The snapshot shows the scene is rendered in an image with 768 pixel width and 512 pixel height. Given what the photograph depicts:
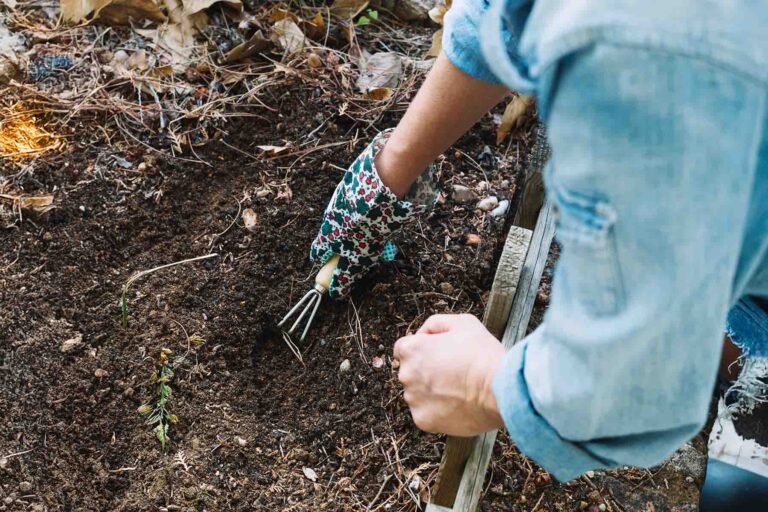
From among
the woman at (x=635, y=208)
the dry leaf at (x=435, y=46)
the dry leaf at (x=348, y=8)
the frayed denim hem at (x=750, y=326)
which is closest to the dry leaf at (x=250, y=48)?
the dry leaf at (x=348, y=8)

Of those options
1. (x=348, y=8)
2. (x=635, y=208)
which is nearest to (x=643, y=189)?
(x=635, y=208)

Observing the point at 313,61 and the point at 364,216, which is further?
the point at 313,61

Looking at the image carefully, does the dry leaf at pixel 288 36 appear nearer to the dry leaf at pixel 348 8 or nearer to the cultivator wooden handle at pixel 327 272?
the dry leaf at pixel 348 8

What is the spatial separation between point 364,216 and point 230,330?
48 cm

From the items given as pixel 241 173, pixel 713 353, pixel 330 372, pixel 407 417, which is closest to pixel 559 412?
pixel 713 353

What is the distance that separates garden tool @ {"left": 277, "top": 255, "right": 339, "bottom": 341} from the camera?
1.76 m

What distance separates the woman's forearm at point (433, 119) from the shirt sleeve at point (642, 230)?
2.20 feet

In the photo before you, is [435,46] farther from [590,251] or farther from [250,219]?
[590,251]

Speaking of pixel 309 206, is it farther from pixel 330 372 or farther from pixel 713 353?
pixel 713 353

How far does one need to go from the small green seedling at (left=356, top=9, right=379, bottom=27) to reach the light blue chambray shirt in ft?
5.94

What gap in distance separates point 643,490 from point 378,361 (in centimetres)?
72

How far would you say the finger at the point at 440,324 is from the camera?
1081 millimetres

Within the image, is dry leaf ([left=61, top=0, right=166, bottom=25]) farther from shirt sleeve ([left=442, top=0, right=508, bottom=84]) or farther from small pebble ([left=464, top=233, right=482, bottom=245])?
shirt sleeve ([left=442, top=0, right=508, bottom=84])

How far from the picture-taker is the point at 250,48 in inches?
88.4
